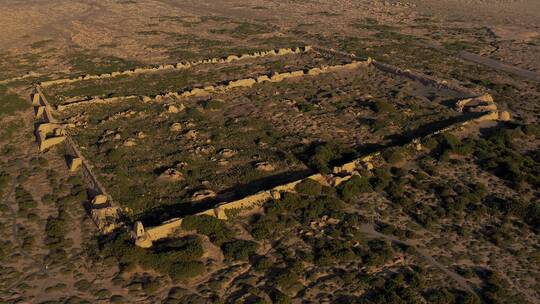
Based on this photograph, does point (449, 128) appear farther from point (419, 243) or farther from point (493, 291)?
point (493, 291)

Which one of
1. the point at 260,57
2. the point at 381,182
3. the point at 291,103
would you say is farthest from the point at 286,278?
the point at 260,57

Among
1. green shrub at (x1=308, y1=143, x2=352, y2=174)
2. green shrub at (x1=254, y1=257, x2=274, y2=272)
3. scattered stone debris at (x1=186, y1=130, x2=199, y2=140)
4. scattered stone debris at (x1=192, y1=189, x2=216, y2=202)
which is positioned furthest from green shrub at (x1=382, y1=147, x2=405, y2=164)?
scattered stone debris at (x1=186, y1=130, x2=199, y2=140)

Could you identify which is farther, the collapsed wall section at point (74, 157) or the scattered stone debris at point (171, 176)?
the scattered stone debris at point (171, 176)

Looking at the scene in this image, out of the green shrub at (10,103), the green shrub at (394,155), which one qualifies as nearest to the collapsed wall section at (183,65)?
the green shrub at (10,103)

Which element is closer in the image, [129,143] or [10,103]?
[129,143]

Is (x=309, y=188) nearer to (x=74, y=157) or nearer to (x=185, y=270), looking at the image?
(x=185, y=270)

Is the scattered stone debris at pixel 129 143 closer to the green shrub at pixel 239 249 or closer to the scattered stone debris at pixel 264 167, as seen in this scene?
the scattered stone debris at pixel 264 167

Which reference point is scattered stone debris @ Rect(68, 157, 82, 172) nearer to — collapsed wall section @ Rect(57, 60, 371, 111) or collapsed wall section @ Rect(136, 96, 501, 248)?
A: collapsed wall section @ Rect(136, 96, 501, 248)

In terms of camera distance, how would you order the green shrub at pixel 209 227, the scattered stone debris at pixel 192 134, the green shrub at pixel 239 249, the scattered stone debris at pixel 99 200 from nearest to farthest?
the green shrub at pixel 239 249, the green shrub at pixel 209 227, the scattered stone debris at pixel 99 200, the scattered stone debris at pixel 192 134

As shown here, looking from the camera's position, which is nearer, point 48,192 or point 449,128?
point 48,192

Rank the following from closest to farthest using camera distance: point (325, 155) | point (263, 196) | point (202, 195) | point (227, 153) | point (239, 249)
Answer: point (239, 249), point (263, 196), point (202, 195), point (325, 155), point (227, 153)

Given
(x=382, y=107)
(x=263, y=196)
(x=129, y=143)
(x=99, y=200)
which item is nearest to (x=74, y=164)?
(x=129, y=143)
